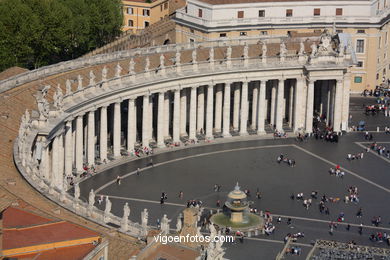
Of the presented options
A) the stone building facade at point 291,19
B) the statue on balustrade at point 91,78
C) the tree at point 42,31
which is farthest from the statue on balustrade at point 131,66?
the stone building facade at point 291,19

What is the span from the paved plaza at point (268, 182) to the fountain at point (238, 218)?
7.08 feet

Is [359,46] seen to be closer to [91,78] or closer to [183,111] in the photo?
[183,111]

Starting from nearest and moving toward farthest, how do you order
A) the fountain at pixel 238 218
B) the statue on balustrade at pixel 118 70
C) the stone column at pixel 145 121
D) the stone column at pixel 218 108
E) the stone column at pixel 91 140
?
1. the fountain at pixel 238 218
2. the stone column at pixel 91 140
3. the statue on balustrade at pixel 118 70
4. the stone column at pixel 145 121
5. the stone column at pixel 218 108

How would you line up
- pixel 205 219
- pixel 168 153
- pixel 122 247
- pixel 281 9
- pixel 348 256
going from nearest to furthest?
pixel 122 247 < pixel 348 256 < pixel 205 219 < pixel 168 153 < pixel 281 9

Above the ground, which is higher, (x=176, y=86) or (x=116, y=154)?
(x=176, y=86)

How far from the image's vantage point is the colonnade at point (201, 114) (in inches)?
4995

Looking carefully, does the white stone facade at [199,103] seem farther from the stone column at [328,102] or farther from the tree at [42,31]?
the tree at [42,31]

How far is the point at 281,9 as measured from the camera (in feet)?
550

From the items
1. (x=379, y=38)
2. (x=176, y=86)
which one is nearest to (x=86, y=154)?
(x=176, y=86)

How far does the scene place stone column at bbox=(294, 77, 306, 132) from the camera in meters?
149

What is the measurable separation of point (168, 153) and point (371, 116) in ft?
126

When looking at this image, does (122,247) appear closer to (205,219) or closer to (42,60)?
(205,219)

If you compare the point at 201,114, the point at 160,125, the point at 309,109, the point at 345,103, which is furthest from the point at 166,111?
the point at 345,103

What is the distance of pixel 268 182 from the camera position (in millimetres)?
122125
